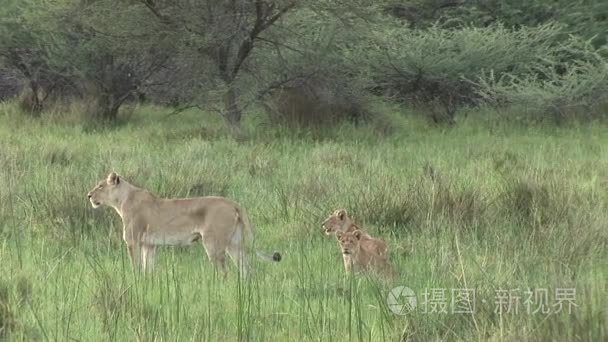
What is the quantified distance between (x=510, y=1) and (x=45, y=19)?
13.4 metres

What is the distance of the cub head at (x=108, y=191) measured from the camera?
5.49m

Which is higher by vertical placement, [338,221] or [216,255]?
[338,221]

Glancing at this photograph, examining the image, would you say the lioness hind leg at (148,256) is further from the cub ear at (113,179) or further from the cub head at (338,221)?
the cub head at (338,221)

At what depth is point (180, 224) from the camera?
5129 millimetres

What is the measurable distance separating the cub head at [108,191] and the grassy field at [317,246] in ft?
0.98

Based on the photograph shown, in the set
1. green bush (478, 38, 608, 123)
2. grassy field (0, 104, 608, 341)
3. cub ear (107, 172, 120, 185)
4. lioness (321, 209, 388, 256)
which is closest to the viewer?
grassy field (0, 104, 608, 341)

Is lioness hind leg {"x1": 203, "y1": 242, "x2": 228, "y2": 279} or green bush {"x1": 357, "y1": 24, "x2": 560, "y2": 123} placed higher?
lioness hind leg {"x1": 203, "y1": 242, "x2": 228, "y2": 279}

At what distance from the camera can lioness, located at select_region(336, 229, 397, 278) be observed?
4582mm

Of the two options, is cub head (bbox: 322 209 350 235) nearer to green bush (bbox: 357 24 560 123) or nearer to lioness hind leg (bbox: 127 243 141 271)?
lioness hind leg (bbox: 127 243 141 271)

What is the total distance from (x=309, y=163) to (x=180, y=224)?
4768 millimetres

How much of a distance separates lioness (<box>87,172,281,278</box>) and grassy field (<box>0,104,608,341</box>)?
5.0 inches

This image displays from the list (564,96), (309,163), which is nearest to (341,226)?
(309,163)

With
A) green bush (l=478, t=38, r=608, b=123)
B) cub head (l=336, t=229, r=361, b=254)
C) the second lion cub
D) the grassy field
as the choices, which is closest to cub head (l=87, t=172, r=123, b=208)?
the grassy field

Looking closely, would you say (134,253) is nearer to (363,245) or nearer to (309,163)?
(363,245)
